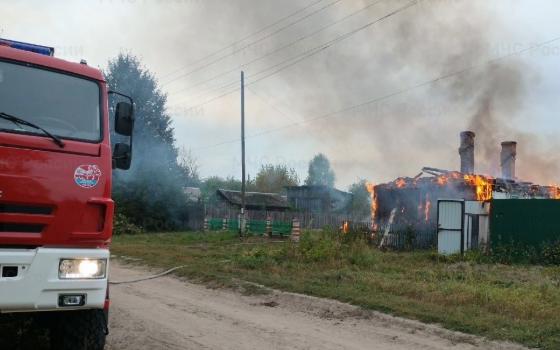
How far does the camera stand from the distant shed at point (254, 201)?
46.9 meters

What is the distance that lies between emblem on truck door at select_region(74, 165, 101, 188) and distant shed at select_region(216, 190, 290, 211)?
40.8 m

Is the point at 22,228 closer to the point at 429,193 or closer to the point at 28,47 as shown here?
the point at 28,47

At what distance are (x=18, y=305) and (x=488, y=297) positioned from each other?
796 centimetres

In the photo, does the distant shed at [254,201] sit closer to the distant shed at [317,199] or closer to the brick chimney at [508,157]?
the distant shed at [317,199]

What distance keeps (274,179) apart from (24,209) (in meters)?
71.9

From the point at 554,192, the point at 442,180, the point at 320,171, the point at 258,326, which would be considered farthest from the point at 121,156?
the point at 320,171

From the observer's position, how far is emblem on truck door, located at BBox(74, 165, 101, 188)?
4.91m

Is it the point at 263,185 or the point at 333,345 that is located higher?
the point at 263,185

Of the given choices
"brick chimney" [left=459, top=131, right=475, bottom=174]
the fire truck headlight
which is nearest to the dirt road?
the fire truck headlight

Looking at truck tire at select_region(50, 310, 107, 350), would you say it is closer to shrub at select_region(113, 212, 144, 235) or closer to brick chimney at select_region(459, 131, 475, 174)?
brick chimney at select_region(459, 131, 475, 174)

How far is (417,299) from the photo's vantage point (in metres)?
9.92

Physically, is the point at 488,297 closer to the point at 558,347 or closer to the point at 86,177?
the point at 558,347

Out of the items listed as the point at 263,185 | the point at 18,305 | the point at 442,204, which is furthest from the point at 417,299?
the point at 263,185

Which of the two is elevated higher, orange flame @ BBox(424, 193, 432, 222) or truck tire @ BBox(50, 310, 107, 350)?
orange flame @ BBox(424, 193, 432, 222)
